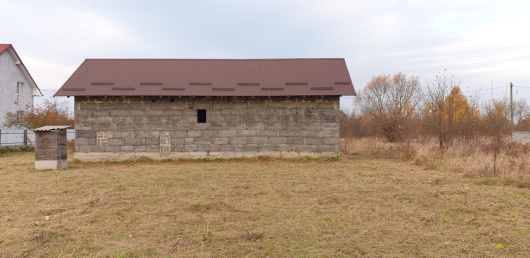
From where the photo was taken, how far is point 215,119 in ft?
49.8

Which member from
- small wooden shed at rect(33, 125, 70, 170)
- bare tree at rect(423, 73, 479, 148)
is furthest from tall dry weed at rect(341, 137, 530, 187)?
small wooden shed at rect(33, 125, 70, 170)

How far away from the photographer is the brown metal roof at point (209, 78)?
1503 cm

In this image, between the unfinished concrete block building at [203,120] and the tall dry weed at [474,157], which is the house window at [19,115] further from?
the tall dry weed at [474,157]

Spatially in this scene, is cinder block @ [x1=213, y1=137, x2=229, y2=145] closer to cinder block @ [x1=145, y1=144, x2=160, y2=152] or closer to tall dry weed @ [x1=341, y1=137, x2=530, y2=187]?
cinder block @ [x1=145, y1=144, x2=160, y2=152]

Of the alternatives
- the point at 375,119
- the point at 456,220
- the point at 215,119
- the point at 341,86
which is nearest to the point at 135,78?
the point at 215,119

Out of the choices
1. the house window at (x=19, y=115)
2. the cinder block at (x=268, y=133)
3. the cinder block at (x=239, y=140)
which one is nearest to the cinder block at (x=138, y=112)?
the cinder block at (x=239, y=140)

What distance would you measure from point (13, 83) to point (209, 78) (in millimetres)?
19518

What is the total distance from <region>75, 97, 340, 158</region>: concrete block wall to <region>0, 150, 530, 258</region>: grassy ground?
13.5 feet

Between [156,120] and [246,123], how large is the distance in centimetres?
398

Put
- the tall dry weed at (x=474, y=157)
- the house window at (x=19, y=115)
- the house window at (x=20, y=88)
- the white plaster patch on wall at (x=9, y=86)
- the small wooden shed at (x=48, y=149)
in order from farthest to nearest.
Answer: the house window at (x=20, y=88) → the white plaster patch on wall at (x=9, y=86) → the house window at (x=19, y=115) → the small wooden shed at (x=48, y=149) → the tall dry weed at (x=474, y=157)

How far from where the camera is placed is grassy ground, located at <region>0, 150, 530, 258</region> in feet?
15.0

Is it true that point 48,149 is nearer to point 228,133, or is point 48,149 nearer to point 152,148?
point 152,148

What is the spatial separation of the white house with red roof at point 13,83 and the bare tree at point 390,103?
90.6ft

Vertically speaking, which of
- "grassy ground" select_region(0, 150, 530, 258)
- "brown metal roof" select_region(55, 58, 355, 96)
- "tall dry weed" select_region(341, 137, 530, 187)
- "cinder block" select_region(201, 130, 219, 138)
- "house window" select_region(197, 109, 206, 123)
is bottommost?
"grassy ground" select_region(0, 150, 530, 258)
